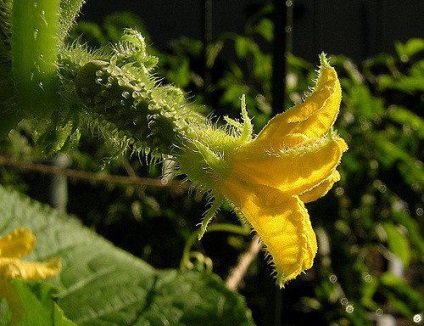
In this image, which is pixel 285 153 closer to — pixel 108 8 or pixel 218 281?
pixel 218 281

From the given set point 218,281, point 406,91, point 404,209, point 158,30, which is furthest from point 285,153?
point 158,30

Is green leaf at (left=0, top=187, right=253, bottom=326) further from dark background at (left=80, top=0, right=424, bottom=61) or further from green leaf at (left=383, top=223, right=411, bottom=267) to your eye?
dark background at (left=80, top=0, right=424, bottom=61)

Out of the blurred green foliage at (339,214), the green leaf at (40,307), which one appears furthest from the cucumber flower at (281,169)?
the blurred green foliage at (339,214)

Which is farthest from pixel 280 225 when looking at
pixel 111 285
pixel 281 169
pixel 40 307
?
pixel 111 285

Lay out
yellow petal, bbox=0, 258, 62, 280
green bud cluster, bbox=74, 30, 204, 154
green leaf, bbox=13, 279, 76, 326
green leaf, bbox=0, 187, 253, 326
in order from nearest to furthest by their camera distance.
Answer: green bud cluster, bbox=74, 30, 204, 154 → yellow petal, bbox=0, 258, 62, 280 → green leaf, bbox=13, 279, 76, 326 → green leaf, bbox=0, 187, 253, 326

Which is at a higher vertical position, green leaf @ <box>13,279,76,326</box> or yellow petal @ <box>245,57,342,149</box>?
yellow petal @ <box>245,57,342,149</box>

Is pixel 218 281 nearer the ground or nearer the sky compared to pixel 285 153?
nearer the ground

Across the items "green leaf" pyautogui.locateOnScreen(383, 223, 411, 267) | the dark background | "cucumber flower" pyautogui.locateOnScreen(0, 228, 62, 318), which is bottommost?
the dark background

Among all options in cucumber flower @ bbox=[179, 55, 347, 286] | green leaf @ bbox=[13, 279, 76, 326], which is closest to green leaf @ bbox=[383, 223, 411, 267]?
green leaf @ bbox=[13, 279, 76, 326]
